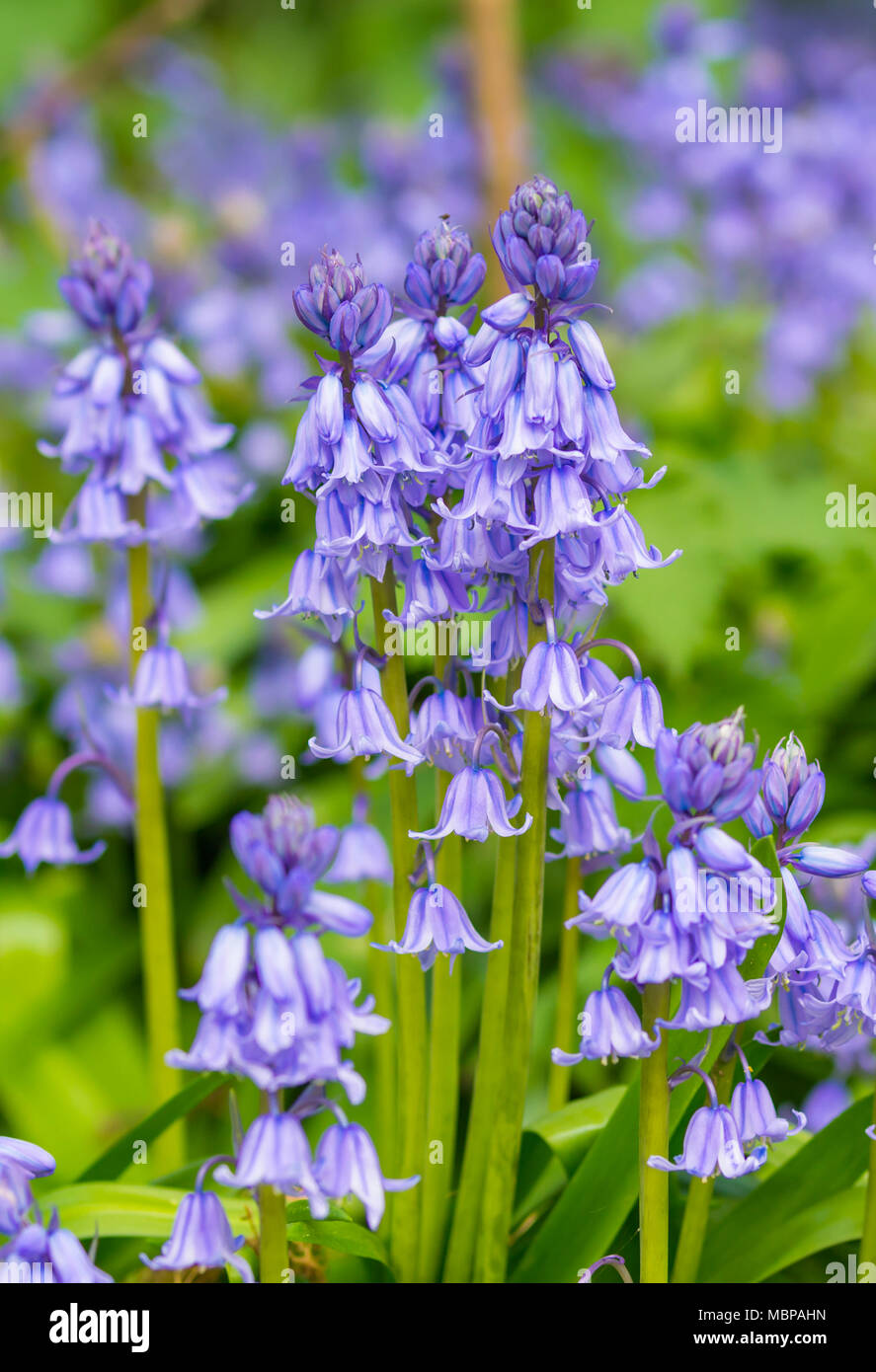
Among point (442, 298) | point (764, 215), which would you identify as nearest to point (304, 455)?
point (442, 298)

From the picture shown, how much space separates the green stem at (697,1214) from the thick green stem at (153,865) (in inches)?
39.7

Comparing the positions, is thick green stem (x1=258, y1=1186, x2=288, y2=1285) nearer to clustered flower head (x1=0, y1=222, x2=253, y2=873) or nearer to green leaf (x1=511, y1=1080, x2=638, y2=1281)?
green leaf (x1=511, y1=1080, x2=638, y2=1281)

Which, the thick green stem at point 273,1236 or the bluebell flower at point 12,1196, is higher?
the bluebell flower at point 12,1196

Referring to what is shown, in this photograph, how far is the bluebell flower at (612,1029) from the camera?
1.60 meters

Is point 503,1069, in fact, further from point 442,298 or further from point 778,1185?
point 442,298

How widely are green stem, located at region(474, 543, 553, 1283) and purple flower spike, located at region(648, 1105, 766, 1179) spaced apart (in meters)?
0.28

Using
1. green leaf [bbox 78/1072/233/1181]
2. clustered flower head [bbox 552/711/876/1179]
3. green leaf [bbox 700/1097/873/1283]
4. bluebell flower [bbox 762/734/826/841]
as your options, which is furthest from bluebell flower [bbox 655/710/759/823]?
green leaf [bbox 78/1072/233/1181]

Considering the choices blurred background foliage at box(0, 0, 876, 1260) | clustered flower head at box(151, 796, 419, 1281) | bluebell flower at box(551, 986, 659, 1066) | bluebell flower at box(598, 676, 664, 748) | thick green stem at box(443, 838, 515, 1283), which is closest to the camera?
clustered flower head at box(151, 796, 419, 1281)

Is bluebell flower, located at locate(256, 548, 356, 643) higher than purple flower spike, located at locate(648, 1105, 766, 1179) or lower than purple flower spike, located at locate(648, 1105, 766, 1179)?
higher

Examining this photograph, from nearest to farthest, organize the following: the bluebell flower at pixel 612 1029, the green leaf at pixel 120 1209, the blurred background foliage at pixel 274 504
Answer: the bluebell flower at pixel 612 1029
the green leaf at pixel 120 1209
the blurred background foliage at pixel 274 504

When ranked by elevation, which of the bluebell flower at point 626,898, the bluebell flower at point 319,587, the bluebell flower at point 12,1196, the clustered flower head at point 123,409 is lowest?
the bluebell flower at point 12,1196

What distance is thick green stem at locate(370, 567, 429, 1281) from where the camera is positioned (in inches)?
73.2

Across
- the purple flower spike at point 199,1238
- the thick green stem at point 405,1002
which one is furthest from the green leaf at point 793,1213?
the purple flower spike at point 199,1238

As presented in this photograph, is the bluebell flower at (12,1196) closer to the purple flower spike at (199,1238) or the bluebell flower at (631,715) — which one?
the purple flower spike at (199,1238)
